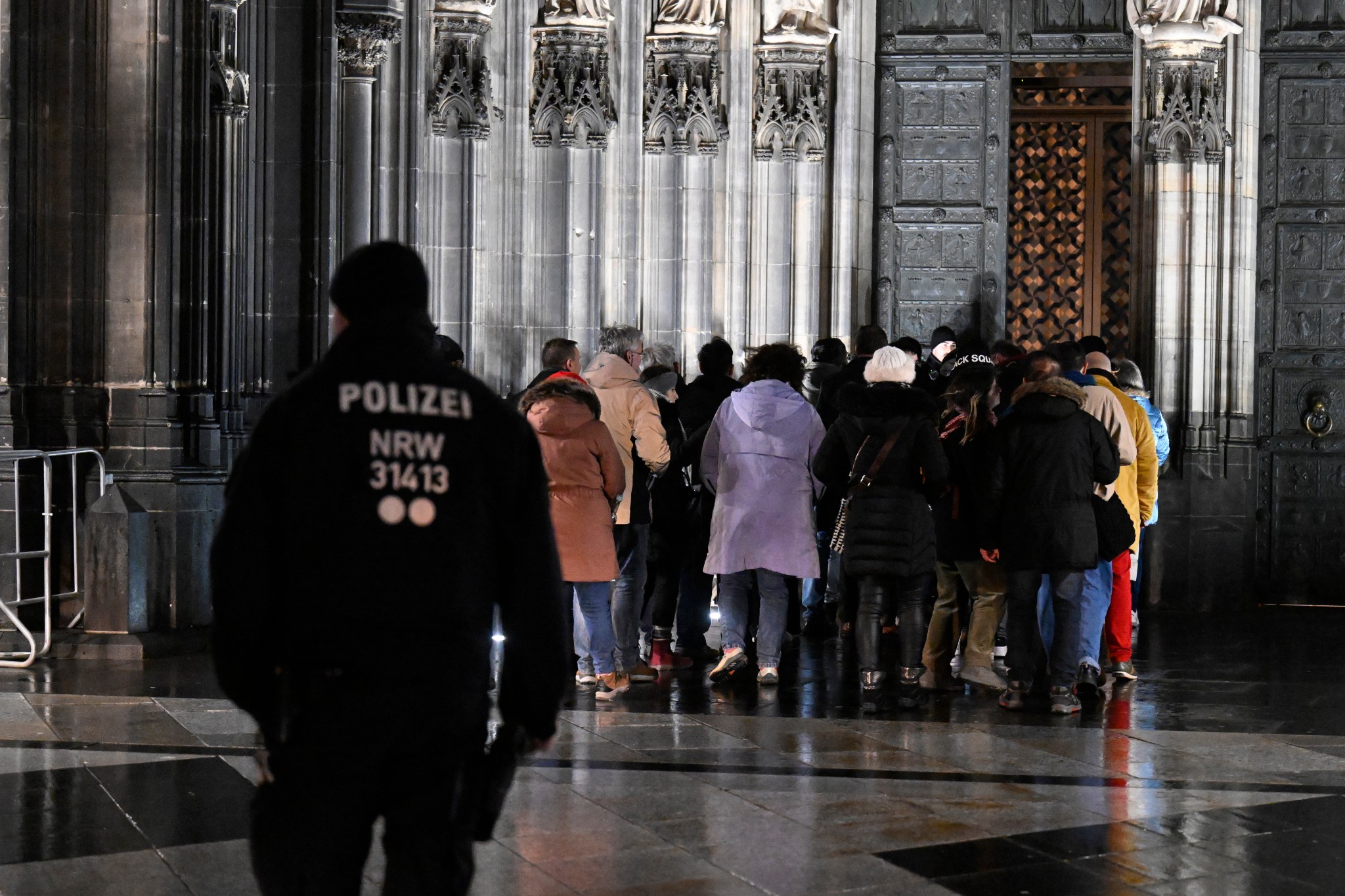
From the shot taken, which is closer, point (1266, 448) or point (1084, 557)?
point (1084, 557)

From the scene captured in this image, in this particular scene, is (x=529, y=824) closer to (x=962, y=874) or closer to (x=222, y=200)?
(x=962, y=874)

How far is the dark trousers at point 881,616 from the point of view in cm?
859

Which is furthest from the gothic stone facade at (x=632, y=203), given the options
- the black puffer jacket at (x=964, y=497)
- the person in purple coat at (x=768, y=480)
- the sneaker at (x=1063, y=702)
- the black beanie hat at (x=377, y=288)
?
the black beanie hat at (x=377, y=288)

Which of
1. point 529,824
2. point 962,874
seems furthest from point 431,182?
point 962,874

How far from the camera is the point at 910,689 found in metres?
8.66

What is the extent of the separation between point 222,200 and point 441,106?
190 centimetres

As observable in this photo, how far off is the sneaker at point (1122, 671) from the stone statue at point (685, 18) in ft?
21.0

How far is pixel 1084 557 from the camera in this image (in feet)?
28.1

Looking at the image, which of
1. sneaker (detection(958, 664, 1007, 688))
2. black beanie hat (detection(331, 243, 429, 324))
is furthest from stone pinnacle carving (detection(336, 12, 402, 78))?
black beanie hat (detection(331, 243, 429, 324))

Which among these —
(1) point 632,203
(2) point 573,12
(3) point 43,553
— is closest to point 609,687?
(3) point 43,553

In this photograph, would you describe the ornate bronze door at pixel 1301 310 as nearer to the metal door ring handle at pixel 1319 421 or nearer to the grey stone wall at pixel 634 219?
the metal door ring handle at pixel 1319 421

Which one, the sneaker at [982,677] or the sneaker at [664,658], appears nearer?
the sneaker at [982,677]

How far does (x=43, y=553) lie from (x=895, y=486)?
4.24m

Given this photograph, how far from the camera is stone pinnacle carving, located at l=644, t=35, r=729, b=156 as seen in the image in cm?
1420
